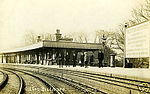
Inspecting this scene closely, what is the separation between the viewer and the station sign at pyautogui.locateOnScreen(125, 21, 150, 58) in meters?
8.19

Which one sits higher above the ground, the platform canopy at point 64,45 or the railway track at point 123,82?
the platform canopy at point 64,45

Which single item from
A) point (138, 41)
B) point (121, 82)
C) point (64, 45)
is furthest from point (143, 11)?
point (64, 45)

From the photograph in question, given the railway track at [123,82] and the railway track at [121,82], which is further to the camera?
the railway track at [121,82]

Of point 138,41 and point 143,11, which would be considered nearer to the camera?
point 138,41

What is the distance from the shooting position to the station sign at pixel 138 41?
8188 mm

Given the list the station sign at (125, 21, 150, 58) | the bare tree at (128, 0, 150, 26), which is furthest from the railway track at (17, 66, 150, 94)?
the bare tree at (128, 0, 150, 26)

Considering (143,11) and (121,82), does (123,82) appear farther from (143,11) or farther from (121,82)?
(143,11)

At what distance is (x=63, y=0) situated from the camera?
11227mm

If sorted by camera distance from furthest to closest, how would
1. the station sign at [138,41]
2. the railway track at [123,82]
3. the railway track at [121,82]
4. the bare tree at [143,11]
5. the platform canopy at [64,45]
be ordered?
the platform canopy at [64,45], the bare tree at [143,11], the station sign at [138,41], the railway track at [121,82], the railway track at [123,82]

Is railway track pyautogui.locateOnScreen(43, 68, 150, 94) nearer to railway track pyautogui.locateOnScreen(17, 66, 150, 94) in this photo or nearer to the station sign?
railway track pyautogui.locateOnScreen(17, 66, 150, 94)

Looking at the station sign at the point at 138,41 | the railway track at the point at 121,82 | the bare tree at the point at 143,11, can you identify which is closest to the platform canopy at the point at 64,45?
the bare tree at the point at 143,11

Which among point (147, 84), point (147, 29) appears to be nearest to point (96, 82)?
point (147, 29)

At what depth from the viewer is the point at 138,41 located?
29.3 ft

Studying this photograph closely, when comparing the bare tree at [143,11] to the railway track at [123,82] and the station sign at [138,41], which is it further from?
the railway track at [123,82]
